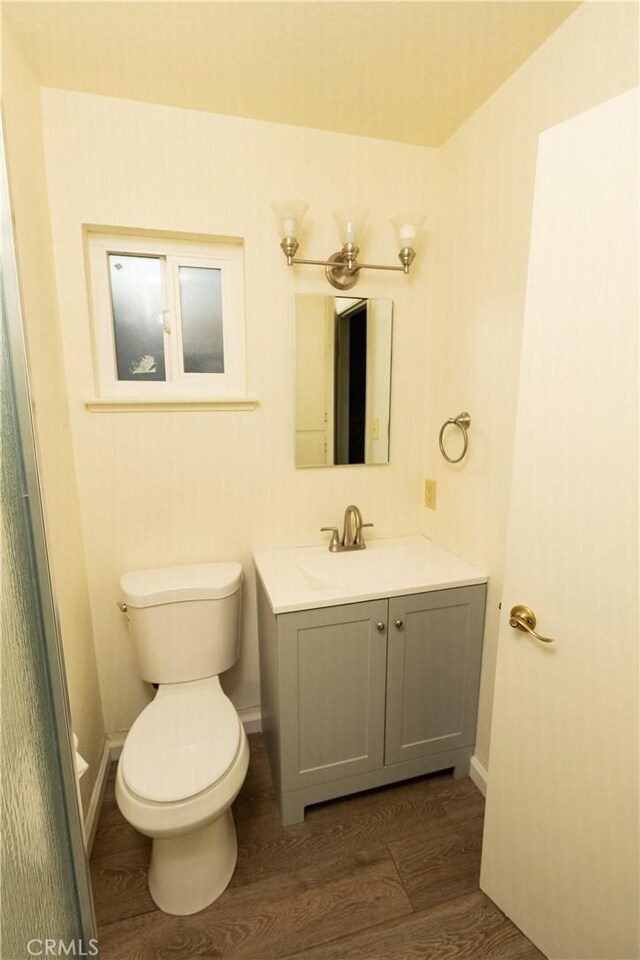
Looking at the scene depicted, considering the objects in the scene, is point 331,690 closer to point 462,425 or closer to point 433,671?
point 433,671

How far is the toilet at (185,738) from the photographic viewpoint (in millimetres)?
1155

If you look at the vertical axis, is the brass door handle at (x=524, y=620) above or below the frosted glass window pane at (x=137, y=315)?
below

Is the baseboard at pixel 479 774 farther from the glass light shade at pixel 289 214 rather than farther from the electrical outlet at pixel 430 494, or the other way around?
the glass light shade at pixel 289 214

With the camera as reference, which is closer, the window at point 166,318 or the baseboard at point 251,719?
the window at point 166,318

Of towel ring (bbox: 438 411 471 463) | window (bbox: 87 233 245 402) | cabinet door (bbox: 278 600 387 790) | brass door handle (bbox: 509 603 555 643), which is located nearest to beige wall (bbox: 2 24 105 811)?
window (bbox: 87 233 245 402)

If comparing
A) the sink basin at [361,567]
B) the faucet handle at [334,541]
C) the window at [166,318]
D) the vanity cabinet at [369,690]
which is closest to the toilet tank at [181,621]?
the vanity cabinet at [369,690]

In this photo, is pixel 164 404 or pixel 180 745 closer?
pixel 180 745

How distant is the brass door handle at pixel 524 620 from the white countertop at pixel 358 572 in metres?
0.42

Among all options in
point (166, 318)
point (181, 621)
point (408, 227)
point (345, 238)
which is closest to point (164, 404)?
point (166, 318)

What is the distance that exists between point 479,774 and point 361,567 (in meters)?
0.91

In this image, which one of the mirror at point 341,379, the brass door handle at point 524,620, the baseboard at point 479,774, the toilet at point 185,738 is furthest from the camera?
the mirror at point 341,379

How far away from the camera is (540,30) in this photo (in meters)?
1.20

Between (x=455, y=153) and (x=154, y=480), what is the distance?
5.68 ft

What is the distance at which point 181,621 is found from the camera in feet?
5.09
